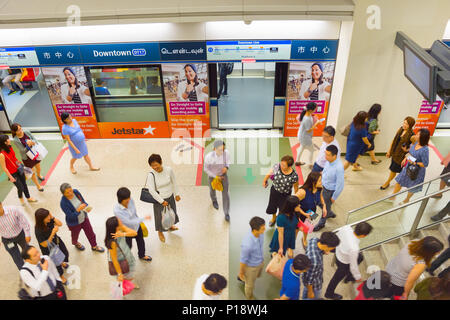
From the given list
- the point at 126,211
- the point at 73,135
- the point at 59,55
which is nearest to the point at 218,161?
the point at 126,211

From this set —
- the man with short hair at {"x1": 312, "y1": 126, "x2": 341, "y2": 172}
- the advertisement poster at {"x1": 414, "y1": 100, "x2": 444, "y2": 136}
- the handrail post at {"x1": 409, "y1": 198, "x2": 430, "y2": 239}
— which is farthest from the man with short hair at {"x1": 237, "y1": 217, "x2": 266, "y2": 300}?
the advertisement poster at {"x1": 414, "y1": 100, "x2": 444, "y2": 136}

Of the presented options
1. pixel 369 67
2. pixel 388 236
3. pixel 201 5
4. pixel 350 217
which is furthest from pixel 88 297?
pixel 369 67

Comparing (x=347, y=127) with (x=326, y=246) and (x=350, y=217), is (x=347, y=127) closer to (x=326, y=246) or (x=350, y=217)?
(x=350, y=217)

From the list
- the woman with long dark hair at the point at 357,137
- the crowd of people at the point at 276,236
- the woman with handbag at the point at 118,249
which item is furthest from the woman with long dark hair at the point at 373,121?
the woman with handbag at the point at 118,249

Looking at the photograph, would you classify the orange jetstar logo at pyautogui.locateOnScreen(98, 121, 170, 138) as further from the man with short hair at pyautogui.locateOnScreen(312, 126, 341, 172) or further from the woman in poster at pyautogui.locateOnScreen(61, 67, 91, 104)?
the man with short hair at pyautogui.locateOnScreen(312, 126, 341, 172)

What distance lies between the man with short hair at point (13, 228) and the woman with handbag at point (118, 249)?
54.9 inches

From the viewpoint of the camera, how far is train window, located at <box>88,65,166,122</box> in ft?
28.2

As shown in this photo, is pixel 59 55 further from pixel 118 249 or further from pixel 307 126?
pixel 307 126

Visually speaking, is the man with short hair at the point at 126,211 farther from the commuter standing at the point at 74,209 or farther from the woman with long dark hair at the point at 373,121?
the woman with long dark hair at the point at 373,121

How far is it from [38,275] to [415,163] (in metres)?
5.87

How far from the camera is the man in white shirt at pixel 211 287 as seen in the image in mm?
3914

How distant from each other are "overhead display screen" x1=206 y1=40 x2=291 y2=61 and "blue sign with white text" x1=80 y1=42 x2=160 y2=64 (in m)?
1.29

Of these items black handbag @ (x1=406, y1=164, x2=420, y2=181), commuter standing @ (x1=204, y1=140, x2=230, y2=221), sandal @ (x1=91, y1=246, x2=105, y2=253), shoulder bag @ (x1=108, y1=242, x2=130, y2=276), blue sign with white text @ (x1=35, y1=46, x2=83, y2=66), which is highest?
blue sign with white text @ (x1=35, y1=46, x2=83, y2=66)

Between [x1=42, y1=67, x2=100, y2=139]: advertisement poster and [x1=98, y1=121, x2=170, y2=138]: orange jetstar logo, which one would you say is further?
[x1=98, y1=121, x2=170, y2=138]: orange jetstar logo
